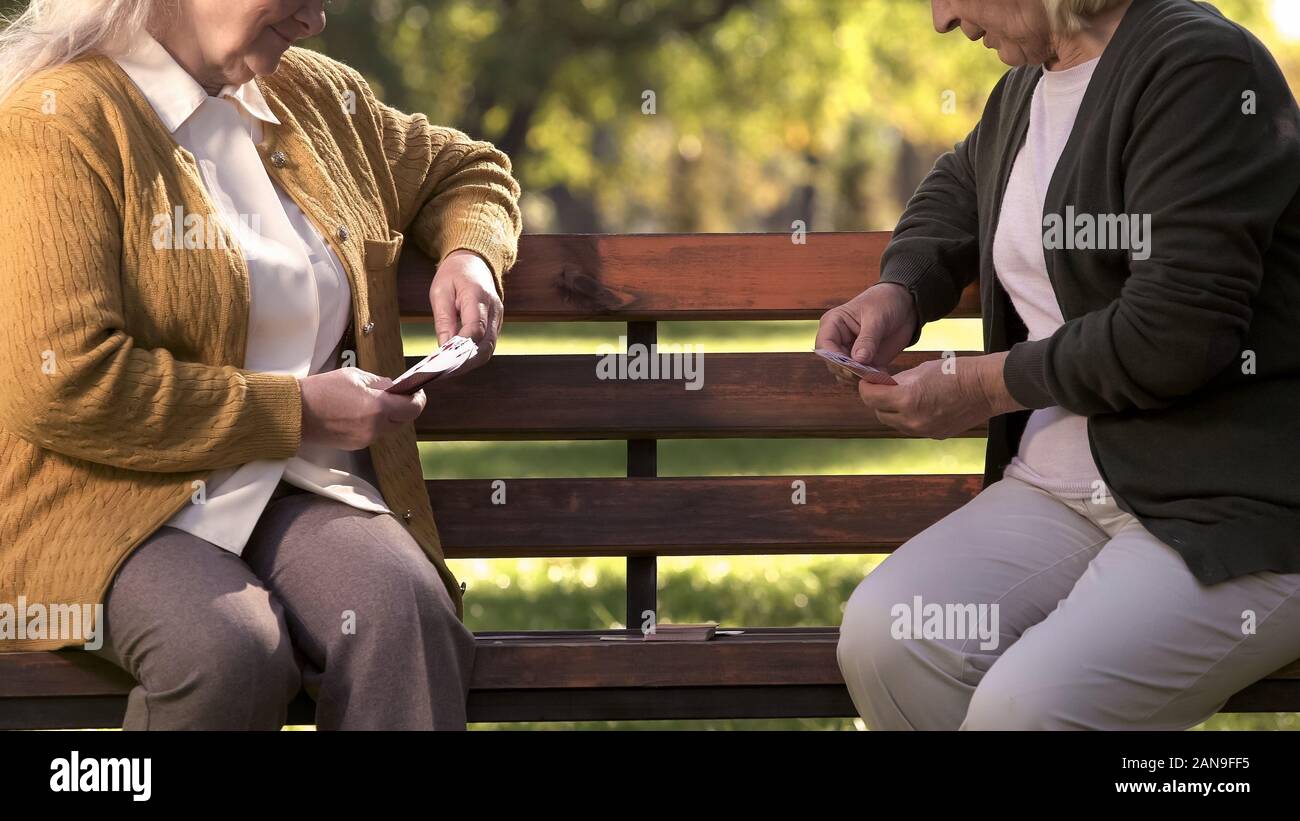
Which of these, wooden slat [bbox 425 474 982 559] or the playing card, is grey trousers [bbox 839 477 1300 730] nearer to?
the playing card

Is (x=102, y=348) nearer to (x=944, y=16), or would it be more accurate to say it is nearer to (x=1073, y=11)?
(x=944, y=16)

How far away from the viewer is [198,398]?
3.09m

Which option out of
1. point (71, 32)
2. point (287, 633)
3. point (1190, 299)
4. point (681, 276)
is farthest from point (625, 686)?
point (71, 32)

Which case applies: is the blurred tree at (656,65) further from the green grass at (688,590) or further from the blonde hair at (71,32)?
the blonde hair at (71,32)

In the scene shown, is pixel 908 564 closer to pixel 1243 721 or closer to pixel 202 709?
pixel 202 709

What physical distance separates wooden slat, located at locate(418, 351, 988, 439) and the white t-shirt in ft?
1.70

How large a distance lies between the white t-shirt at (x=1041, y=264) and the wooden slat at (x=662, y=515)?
19.2 inches

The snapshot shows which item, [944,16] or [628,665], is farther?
[944,16]

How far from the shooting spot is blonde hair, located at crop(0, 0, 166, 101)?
325cm

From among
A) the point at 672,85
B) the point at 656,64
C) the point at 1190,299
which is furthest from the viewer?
the point at 672,85

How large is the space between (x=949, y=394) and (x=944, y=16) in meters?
0.83

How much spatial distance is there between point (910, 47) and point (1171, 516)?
2323 cm

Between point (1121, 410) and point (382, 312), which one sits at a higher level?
point (382, 312)

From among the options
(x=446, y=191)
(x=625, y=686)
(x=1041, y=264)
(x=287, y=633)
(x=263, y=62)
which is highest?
(x=263, y=62)
